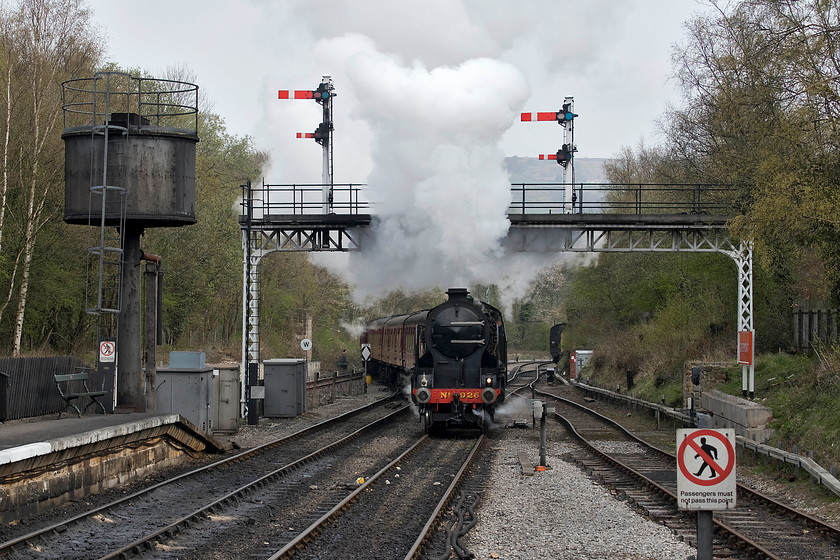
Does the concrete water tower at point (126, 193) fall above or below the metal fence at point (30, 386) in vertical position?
above

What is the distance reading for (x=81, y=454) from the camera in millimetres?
12273

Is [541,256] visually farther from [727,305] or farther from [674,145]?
[674,145]

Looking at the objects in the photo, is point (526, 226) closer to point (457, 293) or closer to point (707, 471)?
point (457, 293)

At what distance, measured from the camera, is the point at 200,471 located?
14859 mm

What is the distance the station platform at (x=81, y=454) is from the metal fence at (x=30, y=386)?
131cm

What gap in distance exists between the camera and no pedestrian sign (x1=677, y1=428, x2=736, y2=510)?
19.1 feet

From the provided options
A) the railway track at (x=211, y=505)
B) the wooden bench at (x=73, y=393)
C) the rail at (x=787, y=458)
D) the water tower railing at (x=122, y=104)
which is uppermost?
the water tower railing at (x=122, y=104)

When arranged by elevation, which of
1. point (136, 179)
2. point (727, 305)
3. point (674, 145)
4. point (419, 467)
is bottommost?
point (419, 467)

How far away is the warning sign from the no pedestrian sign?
13942mm

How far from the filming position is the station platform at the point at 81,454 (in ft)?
35.2

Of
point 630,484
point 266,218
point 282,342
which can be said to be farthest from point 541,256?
point 282,342

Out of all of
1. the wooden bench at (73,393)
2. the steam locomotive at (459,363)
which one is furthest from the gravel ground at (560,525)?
the wooden bench at (73,393)

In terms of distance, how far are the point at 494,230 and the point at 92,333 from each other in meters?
18.2

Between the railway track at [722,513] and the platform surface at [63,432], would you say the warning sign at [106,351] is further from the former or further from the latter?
the railway track at [722,513]
